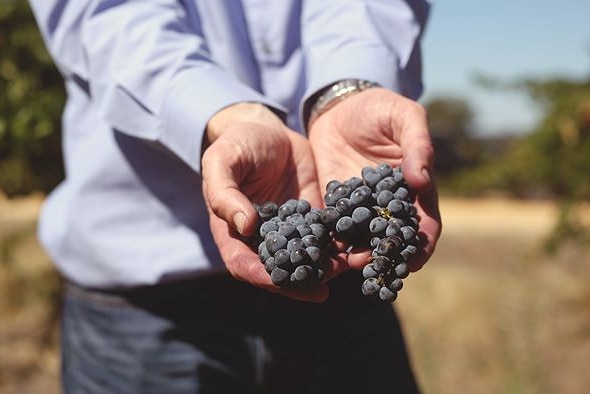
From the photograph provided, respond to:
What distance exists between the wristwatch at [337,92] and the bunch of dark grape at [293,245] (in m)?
0.25

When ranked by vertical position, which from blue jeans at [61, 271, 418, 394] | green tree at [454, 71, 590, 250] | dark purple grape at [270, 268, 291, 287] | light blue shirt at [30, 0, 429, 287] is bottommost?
green tree at [454, 71, 590, 250]

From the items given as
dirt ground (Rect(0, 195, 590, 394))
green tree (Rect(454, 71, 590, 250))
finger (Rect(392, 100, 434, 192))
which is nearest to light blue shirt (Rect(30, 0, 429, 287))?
finger (Rect(392, 100, 434, 192))

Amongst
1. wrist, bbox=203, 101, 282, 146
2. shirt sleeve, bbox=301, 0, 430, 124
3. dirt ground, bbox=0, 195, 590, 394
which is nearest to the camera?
wrist, bbox=203, 101, 282, 146

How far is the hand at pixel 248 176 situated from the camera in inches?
33.6

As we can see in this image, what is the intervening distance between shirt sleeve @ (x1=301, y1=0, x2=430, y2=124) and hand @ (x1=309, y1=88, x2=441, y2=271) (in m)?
0.08

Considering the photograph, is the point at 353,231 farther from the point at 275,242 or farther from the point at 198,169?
the point at 198,169

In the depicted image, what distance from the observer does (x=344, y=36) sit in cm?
120

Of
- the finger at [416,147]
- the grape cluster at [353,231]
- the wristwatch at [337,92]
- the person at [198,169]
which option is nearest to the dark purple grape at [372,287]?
the grape cluster at [353,231]

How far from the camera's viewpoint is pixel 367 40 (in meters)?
1.18

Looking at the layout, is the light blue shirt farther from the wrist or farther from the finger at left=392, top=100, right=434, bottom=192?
the finger at left=392, top=100, right=434, bottom=192

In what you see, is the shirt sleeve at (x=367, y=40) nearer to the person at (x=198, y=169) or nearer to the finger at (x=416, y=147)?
the person at (x=198, y=169)

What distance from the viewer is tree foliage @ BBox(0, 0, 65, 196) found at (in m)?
2.22

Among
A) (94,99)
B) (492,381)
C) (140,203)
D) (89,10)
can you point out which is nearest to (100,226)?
(140,203)

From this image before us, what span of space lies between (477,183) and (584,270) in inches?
24.5
